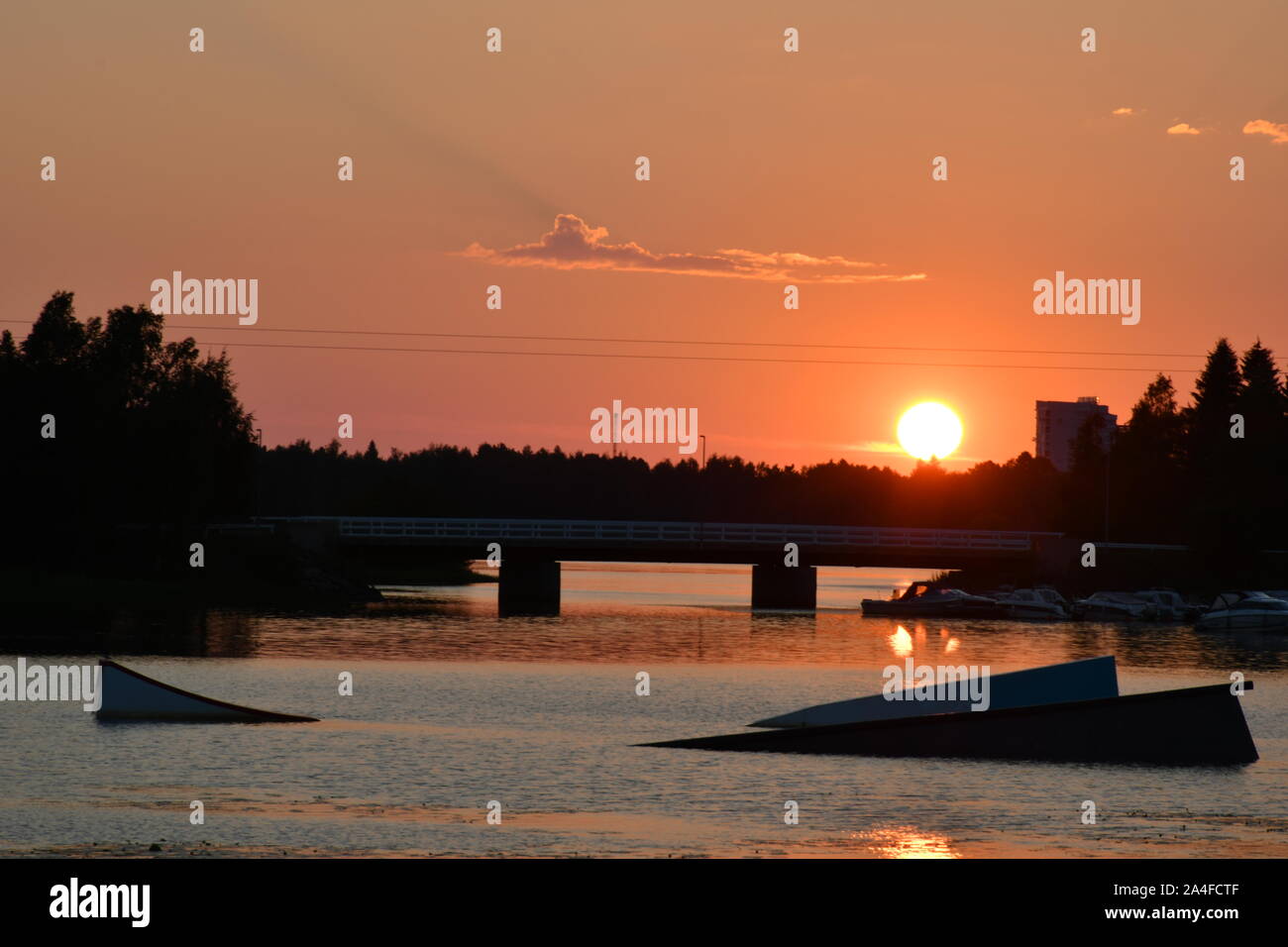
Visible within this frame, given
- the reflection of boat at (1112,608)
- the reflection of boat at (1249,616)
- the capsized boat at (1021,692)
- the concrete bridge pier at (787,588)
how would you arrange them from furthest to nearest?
1. the concrete bridge pier at (787,588)
2. the reflection of boat at (1112,608)
3. the reflection of boat at (1249,616)
4. the capsized boat at (1021,692)

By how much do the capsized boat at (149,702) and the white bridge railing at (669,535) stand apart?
71.1 metres

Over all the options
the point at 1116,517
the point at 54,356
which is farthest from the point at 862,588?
the point at 54,356

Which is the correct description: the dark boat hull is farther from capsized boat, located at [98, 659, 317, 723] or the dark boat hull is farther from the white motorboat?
the white motorboat

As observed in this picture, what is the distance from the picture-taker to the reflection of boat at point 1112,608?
348 feet

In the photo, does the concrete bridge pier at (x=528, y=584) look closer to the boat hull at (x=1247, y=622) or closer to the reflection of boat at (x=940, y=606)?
the reflection of boat at (x=940, y=606)

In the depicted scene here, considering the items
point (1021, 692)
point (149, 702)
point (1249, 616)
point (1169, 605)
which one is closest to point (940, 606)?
point (1169, 605)

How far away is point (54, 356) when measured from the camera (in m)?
111

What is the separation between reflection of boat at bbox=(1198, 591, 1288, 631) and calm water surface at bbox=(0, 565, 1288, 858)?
114 ft

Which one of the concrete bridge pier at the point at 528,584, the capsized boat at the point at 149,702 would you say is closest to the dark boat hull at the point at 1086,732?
the capsized boat at the point at 149,702
